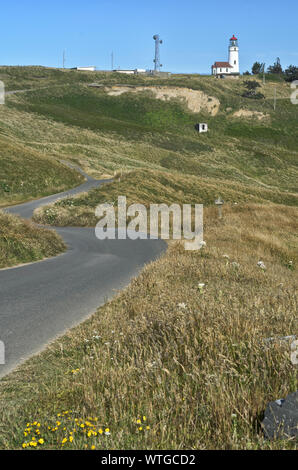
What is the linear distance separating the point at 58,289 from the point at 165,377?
728 cm

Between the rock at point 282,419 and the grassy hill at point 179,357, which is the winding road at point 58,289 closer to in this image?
the grassy hill at point 179,357

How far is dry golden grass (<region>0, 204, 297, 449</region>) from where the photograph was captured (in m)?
4.12

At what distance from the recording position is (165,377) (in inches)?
201

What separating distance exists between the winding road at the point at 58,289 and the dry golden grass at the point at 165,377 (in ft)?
1.86

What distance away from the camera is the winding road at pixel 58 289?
8242mm

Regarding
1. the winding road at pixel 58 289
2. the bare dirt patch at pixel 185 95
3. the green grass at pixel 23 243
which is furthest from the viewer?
the bare dirt patch at pixel 185 95

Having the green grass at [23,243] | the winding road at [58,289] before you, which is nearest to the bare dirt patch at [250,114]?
the winding road at [58,289]

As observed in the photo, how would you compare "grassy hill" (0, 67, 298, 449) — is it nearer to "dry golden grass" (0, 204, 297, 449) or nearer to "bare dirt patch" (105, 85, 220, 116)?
"dry golden grass" (0, 204, 297, 449)

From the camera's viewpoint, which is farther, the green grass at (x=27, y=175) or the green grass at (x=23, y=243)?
the green grass at (x=27, y=175)

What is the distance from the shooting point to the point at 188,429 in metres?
4.09

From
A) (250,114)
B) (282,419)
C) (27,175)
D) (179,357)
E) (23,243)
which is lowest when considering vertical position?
(23,243)

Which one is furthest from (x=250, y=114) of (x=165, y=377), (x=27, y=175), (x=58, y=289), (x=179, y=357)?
(x=165, y=377)

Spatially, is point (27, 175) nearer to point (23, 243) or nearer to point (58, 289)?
point (23, 243)

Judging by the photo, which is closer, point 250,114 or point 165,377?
point 165,377
